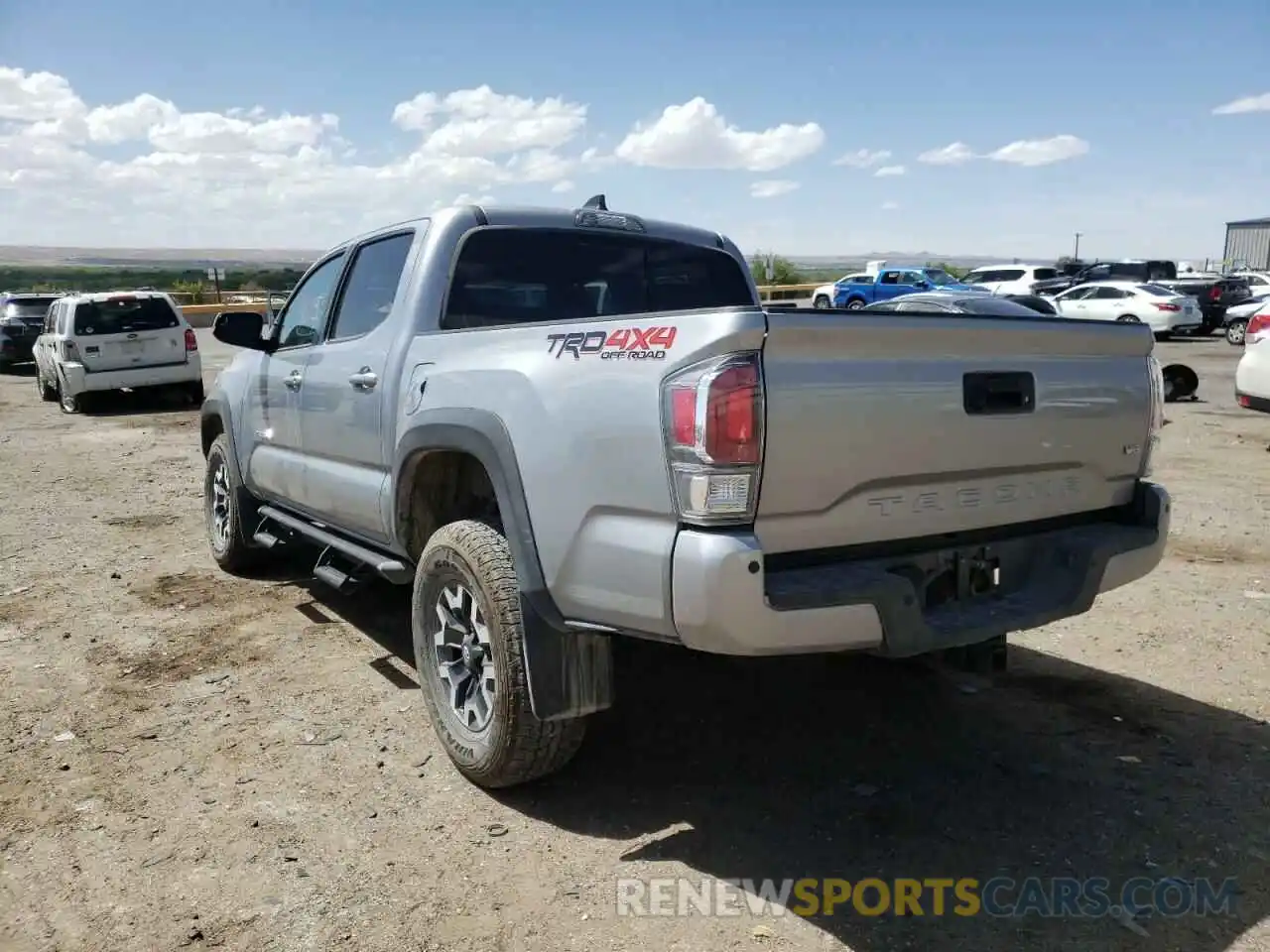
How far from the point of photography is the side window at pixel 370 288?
173 inches

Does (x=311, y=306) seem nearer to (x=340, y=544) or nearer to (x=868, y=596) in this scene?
(x=340, y=544)

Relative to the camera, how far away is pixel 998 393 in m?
3.13

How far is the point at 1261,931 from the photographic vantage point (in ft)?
8.98

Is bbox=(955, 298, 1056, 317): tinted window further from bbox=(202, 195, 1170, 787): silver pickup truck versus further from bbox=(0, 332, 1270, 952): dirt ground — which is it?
bbox=(202, 195, 1170, 787): silver pickup truck

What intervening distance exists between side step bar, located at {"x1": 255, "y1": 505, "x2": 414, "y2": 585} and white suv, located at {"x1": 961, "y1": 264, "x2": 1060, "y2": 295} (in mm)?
30166

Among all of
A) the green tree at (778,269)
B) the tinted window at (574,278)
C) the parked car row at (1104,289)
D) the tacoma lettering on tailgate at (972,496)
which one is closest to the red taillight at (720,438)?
the tacoma lettering on tailgate at (972,496)

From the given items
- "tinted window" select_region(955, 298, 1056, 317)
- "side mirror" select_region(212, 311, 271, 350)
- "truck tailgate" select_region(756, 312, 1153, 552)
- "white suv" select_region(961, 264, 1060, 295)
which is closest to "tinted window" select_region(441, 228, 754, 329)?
"truck tailgate" select_region(756, 312, 1153, 552)

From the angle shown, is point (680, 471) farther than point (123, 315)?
No

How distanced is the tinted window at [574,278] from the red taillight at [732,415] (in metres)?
1.51

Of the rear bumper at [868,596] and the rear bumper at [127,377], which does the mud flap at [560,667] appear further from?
the rear bumper at [127,377]

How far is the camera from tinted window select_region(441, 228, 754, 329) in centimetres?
415

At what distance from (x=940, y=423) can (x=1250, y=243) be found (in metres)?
86.2

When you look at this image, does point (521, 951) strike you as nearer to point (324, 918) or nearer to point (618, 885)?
point (618, 885)

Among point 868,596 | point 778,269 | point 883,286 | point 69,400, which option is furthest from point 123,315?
point 778,269
